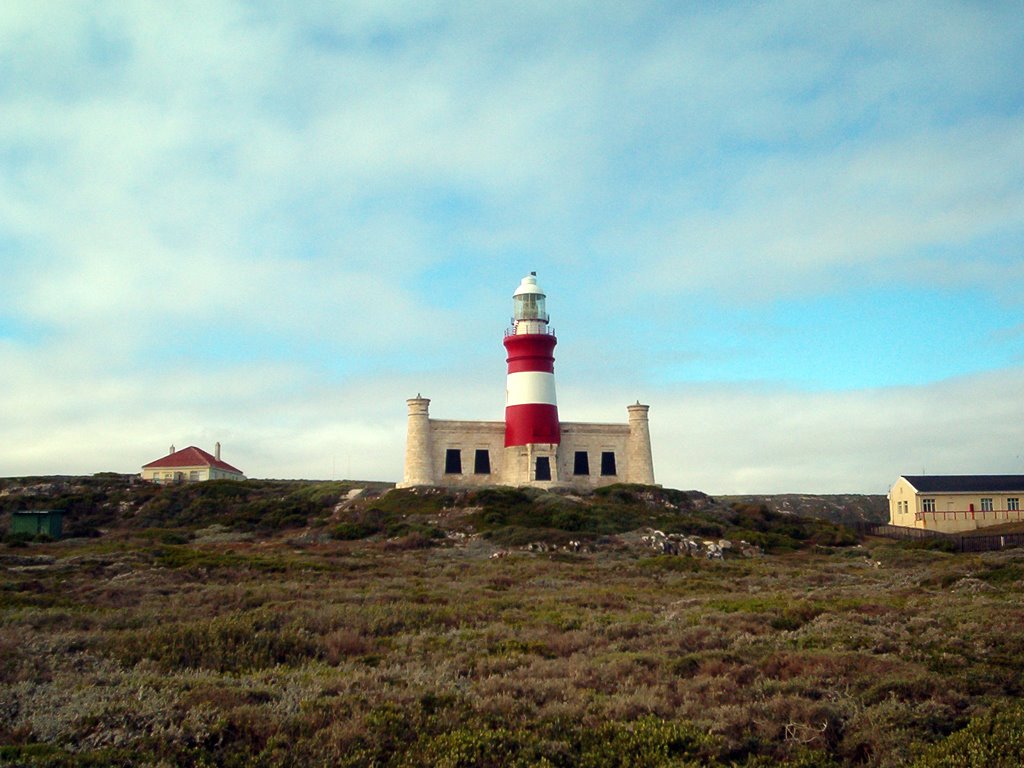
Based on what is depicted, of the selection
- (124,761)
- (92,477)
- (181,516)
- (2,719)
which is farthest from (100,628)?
(92,477)

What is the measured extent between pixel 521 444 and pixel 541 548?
1475cm

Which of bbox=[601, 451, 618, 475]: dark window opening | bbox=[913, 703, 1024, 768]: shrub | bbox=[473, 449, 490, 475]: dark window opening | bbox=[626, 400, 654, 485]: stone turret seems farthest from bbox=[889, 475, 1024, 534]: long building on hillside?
bbox=[913, 703, 1024, 768]: shrub

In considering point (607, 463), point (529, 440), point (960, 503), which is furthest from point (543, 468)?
point (960, 503)

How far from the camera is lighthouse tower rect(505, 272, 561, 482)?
144ft

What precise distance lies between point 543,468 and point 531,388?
4.23 meters

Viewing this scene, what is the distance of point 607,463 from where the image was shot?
45.9 m

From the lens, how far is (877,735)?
7.43 metres

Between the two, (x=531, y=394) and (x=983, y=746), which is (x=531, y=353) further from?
(x=983, y=746)

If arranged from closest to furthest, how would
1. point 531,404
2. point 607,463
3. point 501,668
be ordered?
point 501,668 < point 531,404 < point 607,463

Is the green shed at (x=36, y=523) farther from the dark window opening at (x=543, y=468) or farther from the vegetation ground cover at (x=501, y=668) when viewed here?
the dark window opening at (x=543, y=468)

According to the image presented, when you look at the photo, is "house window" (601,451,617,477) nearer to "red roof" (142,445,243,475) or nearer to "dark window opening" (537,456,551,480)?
"dark window opening" (537,456,551,480)

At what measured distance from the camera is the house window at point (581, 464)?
45500 millimetres

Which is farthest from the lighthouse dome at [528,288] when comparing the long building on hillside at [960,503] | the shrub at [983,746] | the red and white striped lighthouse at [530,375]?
the shrub at [983,746]

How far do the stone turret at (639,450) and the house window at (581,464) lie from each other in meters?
2.25
